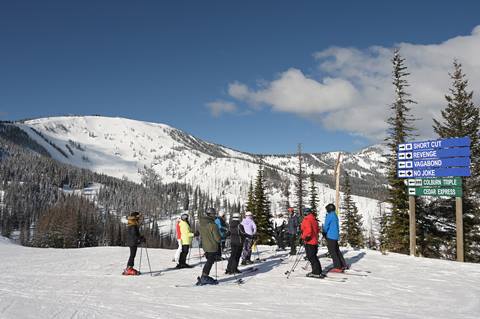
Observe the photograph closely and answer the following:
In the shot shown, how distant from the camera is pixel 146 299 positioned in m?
8.15

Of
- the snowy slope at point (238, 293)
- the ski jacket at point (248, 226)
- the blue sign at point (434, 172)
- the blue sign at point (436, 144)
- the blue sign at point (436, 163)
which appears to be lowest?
the snowy slope at point (238, 293)

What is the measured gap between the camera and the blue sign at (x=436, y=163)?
54.7 ft

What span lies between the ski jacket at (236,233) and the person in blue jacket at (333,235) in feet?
9.09

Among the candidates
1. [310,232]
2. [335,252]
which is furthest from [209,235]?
[335,252]

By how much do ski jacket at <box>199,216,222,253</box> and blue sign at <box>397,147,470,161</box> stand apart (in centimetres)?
1228

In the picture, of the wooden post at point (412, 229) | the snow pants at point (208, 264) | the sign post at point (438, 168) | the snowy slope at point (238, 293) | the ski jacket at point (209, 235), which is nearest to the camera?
the snowy slope at point (238, 293)

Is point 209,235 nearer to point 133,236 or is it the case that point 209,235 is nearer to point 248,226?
point 248,226

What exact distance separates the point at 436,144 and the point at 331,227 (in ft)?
28.8

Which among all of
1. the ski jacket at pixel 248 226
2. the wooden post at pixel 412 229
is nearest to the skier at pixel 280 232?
the wooden post at pixel 412 229

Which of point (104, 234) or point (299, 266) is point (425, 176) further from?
point (104, 234)

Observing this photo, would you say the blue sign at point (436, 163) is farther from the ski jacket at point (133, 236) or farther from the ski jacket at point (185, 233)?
the ski jacket at point (133, 236)

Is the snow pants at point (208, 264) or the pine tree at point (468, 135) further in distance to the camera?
the pine tree at point (468, 135)

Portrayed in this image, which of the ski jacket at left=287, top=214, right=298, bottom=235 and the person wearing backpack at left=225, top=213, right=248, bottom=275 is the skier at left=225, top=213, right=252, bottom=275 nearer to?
the person wearing backpack at left=225, top=213, right=248, bottom=275

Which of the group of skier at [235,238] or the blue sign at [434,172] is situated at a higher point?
the blue sign at [434,172]
